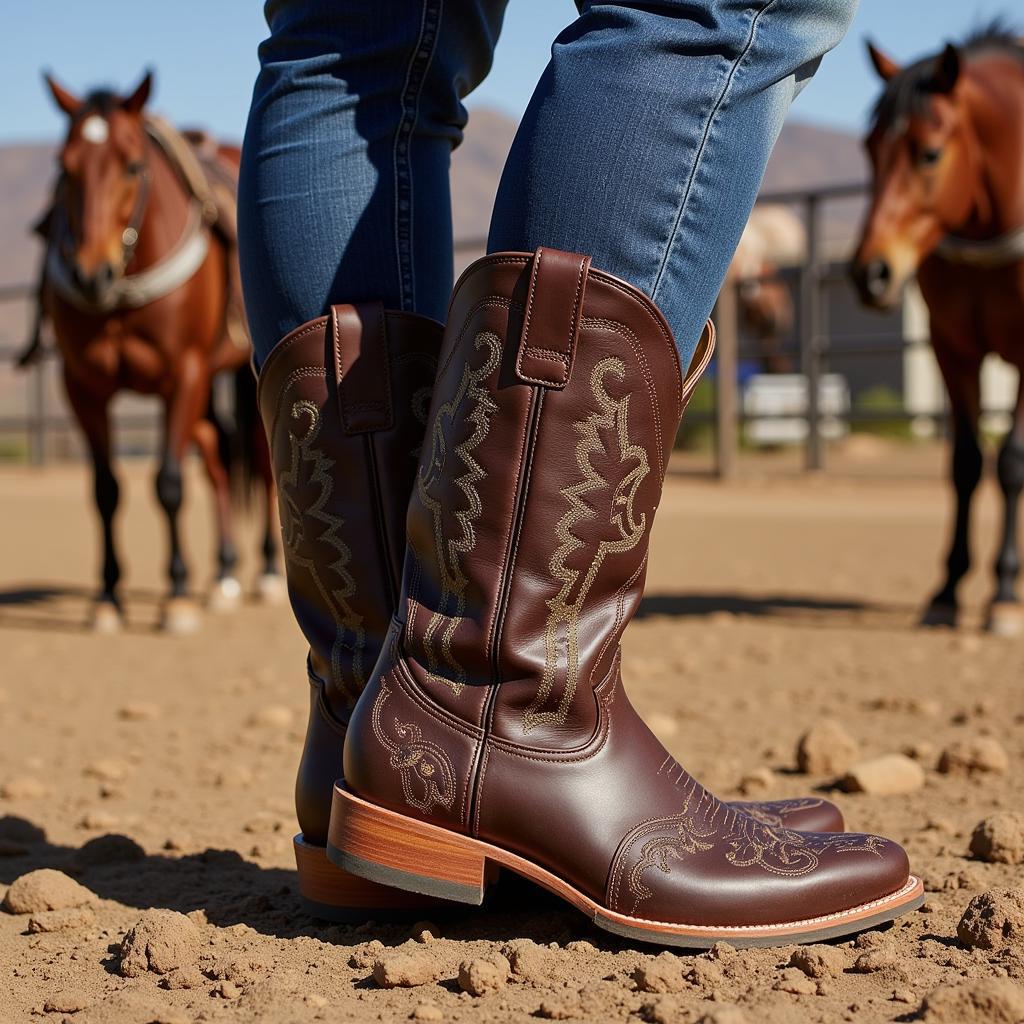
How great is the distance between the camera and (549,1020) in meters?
1.03

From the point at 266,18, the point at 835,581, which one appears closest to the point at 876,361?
the point at 835,581

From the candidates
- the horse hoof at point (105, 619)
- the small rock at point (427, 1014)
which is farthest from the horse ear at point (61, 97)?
the small rock at point (427, 1014)

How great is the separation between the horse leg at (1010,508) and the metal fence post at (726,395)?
554 cm

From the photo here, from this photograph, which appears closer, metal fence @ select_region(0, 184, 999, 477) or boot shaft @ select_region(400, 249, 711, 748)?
boot shaft @ select_region(400, 249, 711, 748)

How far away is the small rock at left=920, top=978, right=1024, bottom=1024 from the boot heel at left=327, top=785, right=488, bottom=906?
37cm

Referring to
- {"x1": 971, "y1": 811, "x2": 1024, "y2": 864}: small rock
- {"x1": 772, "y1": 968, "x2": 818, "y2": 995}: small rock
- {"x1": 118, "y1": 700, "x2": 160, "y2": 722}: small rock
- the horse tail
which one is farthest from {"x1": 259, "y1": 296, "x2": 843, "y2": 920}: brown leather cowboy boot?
the horse tail

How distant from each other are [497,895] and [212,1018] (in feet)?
1.08

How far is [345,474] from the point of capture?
1327mm

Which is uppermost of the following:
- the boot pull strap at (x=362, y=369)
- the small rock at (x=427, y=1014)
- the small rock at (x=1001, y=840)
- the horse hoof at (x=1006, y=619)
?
the boot pull strap at (x=362, y=369)

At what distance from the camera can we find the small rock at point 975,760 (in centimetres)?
194

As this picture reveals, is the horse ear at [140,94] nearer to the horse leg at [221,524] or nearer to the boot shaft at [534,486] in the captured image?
the horse leg at [221,524]

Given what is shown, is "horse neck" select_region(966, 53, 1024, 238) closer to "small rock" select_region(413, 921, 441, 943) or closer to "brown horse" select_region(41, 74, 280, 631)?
"brown horse" select_region(41, 74, 280, 631)

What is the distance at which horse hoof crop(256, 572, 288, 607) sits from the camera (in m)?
4.93

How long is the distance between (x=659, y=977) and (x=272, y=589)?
3987mm
